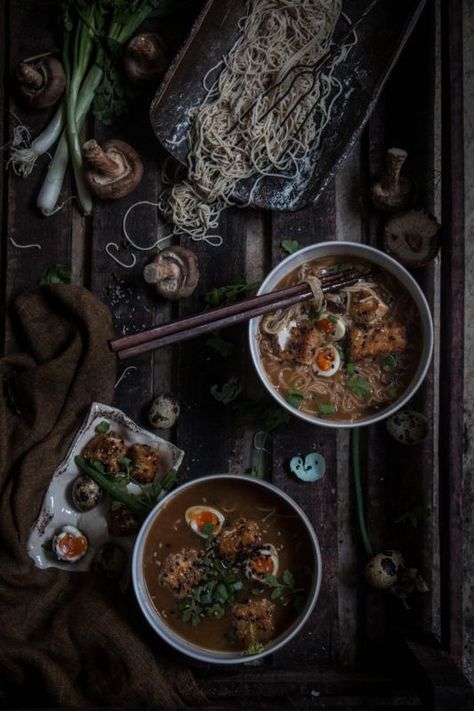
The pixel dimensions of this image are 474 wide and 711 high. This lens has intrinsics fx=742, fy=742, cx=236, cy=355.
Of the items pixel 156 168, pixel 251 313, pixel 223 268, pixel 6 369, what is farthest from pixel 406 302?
pixel 6 369

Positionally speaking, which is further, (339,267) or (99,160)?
(99,160)

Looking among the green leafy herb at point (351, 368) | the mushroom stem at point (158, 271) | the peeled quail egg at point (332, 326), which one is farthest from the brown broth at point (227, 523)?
the mushroom stem at point (158, 271)

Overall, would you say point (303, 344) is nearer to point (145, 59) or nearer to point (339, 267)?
point (339, 267)

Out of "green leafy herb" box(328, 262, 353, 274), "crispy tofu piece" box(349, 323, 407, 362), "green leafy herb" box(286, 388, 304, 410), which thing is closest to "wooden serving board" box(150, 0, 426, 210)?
"green leafy herb" box(328, 262, 353, 274)

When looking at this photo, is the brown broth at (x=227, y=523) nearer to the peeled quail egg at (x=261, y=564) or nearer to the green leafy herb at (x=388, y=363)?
the peeled quail egg at (x=261, y=564)

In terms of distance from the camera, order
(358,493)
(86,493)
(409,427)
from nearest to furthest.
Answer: (86,493), (409,427), (358,493)

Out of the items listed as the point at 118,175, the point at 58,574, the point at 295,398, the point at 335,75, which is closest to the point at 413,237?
the point at 335,75
